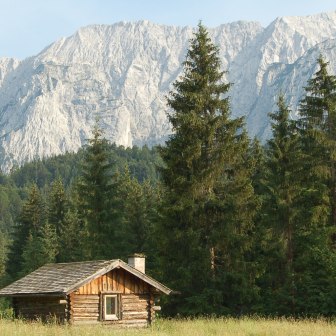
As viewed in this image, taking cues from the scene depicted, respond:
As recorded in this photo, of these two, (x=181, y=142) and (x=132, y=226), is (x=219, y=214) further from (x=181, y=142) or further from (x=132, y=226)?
(x=132, y=226)

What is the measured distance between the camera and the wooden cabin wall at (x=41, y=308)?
25734 millimetres

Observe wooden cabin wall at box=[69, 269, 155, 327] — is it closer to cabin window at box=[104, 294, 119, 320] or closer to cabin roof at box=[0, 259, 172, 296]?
cabin window at box=[104, 294, 119, 320]

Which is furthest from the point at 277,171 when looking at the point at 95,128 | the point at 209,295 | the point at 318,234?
the point at 95,128

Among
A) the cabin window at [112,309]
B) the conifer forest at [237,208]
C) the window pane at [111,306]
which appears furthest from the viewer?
the conifer forest at [237,208]

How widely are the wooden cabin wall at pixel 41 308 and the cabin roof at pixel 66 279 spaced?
667 millimetres

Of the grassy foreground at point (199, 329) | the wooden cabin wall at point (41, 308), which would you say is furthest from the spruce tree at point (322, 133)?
the wooden cabin wall at point (41, 308)

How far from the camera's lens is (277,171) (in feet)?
112

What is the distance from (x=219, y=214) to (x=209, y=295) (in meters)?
4.09

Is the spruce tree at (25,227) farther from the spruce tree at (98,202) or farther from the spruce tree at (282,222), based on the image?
the spruce tree at (282,222)

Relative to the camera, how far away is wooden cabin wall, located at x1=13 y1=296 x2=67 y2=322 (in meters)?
25.7

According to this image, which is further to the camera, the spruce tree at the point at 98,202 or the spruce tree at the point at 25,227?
the spruce tree at the point at 25,227

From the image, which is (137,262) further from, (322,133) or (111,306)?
(322,133)

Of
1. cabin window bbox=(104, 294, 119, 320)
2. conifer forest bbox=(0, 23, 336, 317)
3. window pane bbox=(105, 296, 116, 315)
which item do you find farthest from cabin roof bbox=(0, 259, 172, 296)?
conifer forest bbox=(0, 23, 336, 317)

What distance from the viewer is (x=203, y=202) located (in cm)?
3038
